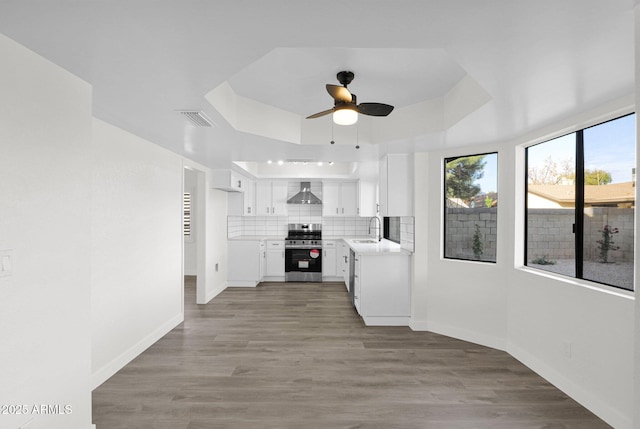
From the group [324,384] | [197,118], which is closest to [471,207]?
[324,384]

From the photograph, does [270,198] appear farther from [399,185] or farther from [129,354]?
[129,354]

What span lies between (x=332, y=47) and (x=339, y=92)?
0.47 meters

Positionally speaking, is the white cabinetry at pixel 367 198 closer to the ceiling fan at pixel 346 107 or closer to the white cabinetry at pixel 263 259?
the white cabinetry at pixel 263 259

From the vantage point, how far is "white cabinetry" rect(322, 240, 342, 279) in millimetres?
6699

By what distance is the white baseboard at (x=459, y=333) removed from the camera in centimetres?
344

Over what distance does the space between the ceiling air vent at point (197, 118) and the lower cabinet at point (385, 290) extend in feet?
8.17

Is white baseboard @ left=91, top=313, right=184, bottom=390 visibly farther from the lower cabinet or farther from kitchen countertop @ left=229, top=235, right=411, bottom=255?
kitchen countertop @ left=229, top=235, right=411, bottom=255

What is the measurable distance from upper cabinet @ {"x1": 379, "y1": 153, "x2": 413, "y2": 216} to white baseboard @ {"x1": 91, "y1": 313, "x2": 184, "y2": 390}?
3002 mm

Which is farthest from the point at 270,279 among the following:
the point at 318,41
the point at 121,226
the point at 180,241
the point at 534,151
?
the point at 318,41

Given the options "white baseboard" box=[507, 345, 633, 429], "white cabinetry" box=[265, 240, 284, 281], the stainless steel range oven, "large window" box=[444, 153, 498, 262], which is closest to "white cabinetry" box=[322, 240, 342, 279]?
the stainless steel range oven

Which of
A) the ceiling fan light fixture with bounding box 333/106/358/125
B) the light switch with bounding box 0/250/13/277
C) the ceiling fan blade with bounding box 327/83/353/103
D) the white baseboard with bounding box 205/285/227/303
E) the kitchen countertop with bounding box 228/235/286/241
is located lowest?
the white baseboard with bounding box 205/285/227/303

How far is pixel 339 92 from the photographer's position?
2176 millimetres

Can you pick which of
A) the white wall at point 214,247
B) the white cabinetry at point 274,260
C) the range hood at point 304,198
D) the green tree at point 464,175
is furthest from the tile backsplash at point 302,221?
the green tree at point 464,175

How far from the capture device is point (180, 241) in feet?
14.2
